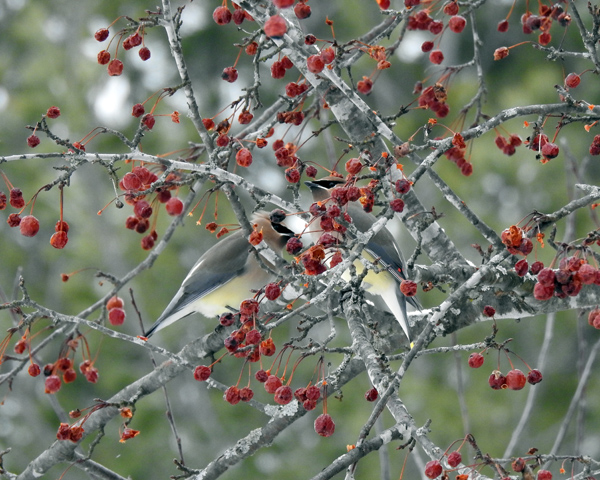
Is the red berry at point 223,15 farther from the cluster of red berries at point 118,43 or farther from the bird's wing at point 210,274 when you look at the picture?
the bird's wing at point 210,274

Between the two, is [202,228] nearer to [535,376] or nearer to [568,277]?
[535,376]

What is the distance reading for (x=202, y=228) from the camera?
36.5 feet

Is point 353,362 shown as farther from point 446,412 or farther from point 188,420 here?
point 188,420

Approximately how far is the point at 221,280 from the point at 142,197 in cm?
244

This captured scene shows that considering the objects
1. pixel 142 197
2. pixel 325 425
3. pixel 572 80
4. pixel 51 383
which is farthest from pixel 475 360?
pixel 51 383

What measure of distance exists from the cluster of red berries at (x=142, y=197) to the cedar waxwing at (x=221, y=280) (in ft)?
5.18

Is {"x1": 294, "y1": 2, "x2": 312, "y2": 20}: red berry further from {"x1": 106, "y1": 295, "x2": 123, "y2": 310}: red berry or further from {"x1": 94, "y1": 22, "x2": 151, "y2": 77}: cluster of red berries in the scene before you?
{"x1": 106, "y1": 295, "x2": 123, "y2": 310}: red berry

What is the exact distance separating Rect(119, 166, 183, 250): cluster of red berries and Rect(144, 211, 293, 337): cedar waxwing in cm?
158

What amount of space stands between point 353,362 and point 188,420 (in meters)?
7.75

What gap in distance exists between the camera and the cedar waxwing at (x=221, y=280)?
4695mm

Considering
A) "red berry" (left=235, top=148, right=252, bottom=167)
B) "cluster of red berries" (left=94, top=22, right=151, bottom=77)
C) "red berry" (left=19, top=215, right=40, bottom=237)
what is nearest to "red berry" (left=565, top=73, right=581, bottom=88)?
"red berry" (left=235, top=148, right=252, bottom=167)

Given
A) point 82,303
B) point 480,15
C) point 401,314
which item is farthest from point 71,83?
point 401,314

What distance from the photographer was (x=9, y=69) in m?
11.6

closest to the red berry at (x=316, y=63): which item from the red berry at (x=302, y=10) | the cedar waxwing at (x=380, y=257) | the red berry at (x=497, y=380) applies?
the red berry at (x=302, y=10)
